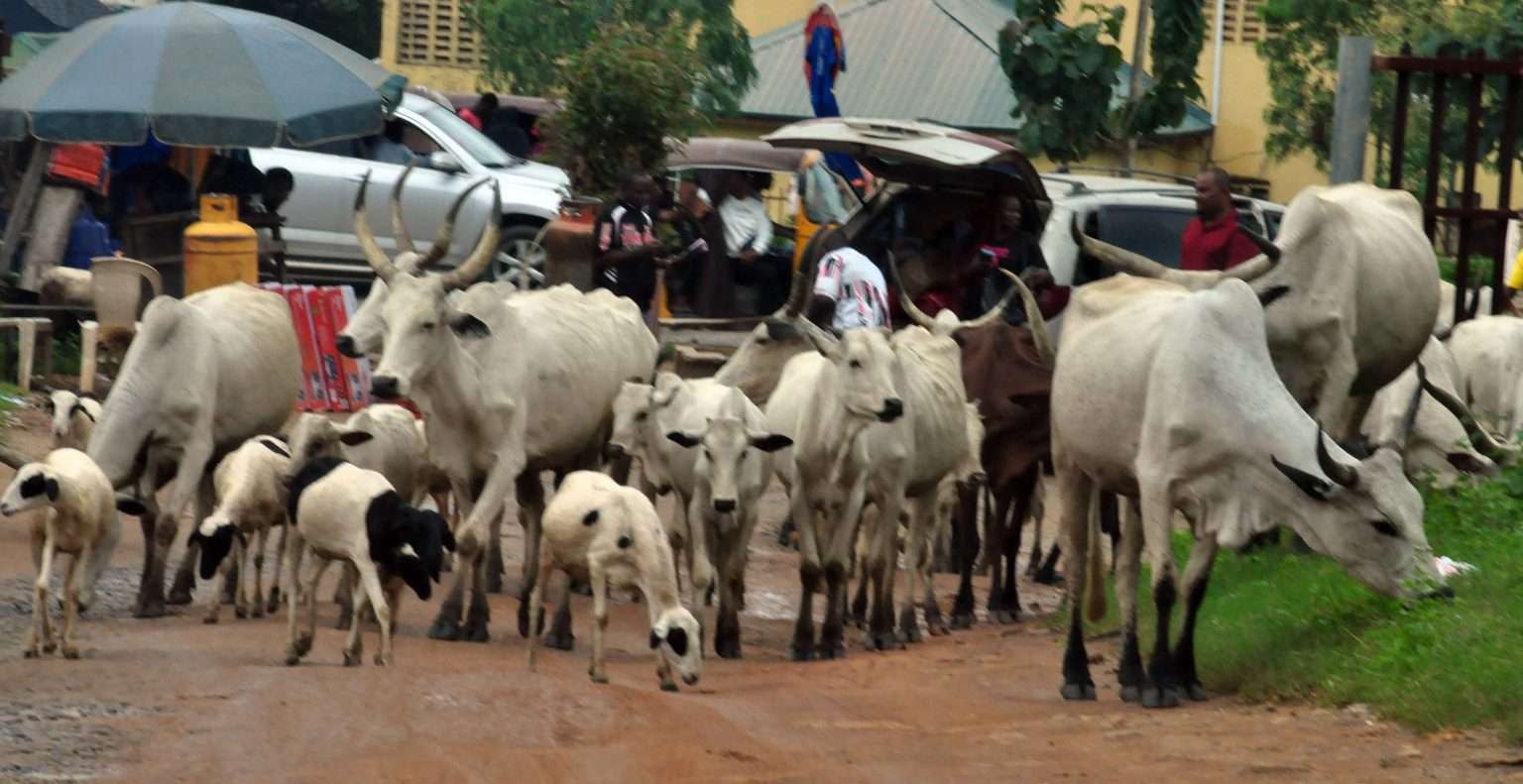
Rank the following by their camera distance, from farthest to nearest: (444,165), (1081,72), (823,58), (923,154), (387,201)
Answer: (1081,72) → (823,58) → (444,165) → (387,201) → (923,154)

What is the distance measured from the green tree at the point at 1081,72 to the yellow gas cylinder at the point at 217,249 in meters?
7.41

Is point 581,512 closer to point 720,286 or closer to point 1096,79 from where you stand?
point 720,286

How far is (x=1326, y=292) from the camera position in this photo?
1048cm

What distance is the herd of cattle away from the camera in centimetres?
915

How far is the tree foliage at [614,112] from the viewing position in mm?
16094

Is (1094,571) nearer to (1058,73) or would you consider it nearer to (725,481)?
(725,481)

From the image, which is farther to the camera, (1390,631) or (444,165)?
(444,165)

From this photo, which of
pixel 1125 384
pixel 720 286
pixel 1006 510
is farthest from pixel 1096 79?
pixel 1125 384

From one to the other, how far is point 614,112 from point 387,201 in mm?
3999

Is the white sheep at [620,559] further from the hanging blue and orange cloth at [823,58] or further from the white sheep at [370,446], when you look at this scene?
the hanging blue and orange cloth at [823,58]

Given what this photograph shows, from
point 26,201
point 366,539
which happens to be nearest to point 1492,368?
point 366,539

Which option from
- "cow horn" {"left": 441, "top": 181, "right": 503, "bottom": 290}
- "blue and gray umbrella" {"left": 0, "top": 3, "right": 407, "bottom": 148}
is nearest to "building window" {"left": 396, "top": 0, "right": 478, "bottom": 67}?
"blue and gray umbrella" {"left": 0, "top": 3, "right": 407, "bottom": 148}

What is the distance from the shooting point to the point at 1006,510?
12750 millimetres

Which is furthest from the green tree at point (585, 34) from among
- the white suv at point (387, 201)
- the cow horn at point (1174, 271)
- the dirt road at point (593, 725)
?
the dirt road at point (593, 725)
